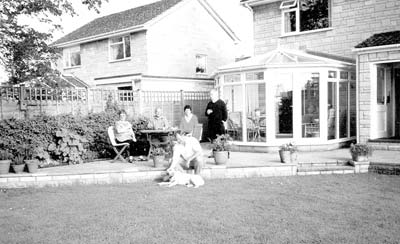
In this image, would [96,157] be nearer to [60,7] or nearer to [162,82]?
[60,7]

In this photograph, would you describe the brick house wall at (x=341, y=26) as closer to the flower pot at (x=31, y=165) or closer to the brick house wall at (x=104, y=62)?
the brick house wall at (x=104, y=62)

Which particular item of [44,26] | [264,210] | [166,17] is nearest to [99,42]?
[166,17]

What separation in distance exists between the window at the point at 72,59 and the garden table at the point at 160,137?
54.8 ft

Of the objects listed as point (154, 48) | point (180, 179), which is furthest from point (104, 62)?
point (180, 179)

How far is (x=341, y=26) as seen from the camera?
14.1 metres

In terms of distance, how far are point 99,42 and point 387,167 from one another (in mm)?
18611

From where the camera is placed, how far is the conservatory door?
39.7 feet

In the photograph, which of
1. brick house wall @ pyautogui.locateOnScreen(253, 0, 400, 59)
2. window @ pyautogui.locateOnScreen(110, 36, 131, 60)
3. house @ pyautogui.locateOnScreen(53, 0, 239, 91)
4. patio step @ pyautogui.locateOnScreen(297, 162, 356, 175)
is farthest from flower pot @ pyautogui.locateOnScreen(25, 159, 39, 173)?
window @ pyautogui.locateOnScreen(110, 36, 131, 60)

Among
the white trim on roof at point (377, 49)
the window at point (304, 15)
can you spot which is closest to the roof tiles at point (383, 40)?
the white trim on roof at point (377, 49)

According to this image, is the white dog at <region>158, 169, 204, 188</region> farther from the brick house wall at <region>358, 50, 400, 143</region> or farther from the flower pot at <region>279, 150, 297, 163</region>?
the brick house wall at <region>358, 50, 400, 143</region>

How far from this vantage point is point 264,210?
19.2 ft

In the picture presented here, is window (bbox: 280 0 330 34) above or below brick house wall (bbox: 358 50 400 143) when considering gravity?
above

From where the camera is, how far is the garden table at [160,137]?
9755 mm

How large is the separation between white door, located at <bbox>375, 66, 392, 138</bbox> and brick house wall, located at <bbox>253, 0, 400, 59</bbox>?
1.74 meters
